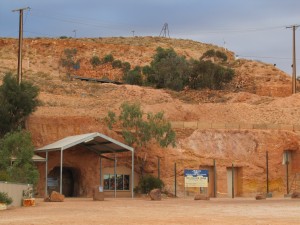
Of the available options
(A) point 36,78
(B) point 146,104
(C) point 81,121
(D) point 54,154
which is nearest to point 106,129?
(C) point 81,121

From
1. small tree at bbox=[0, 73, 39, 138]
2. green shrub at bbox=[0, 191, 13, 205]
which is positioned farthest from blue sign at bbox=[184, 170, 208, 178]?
green shrub at bbox=[0, 191, 13, 205]

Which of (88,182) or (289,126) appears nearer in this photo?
(88,182)

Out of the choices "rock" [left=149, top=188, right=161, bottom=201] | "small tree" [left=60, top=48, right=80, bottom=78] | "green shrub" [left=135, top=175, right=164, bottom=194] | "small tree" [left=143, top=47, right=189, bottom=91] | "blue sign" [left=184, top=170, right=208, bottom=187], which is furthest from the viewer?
"small tree" [left=60, top=48, right=80, bottom=78]

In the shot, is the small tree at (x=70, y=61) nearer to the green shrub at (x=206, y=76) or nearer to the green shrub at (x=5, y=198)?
the green shrub at (x=206, y=76)

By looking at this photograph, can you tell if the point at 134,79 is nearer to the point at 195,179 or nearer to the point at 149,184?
the point at 149,184

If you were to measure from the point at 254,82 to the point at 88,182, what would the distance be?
127 ft

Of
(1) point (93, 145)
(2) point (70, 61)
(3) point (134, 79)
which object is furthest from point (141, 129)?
(2) point (70, 61)

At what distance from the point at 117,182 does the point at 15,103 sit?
33.4ft

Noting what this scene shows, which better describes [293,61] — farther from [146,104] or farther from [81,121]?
[81,121]

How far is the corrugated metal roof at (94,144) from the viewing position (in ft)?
150

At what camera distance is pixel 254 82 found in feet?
284

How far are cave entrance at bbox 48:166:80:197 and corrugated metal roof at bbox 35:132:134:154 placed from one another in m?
3.77

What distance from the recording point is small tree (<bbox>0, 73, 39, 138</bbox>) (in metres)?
53.4

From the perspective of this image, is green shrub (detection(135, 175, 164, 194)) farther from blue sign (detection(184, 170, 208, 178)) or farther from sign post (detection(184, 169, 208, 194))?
blue sign (detection(184, 170, 208, 178))
